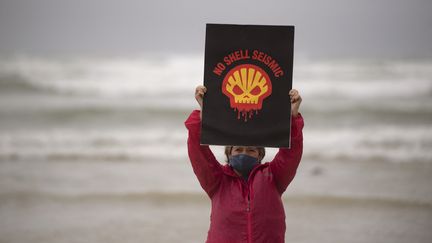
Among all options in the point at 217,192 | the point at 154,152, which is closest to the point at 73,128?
the point at 154,152

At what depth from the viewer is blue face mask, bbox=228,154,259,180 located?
297 cm

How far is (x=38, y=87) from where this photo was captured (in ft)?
51.5

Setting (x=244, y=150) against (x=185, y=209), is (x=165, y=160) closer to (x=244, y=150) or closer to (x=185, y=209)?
(x=185, y=209)

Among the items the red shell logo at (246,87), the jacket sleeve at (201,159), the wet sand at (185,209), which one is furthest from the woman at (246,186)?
the wet sand at (185,209)

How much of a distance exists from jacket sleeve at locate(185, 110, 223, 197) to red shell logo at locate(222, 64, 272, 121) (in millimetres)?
207

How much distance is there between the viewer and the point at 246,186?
2934 mm

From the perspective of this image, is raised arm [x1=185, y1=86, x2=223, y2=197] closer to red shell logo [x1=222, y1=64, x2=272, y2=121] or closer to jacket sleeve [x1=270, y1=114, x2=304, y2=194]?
red shell logo [x1=222, y1=64, x2=272, y2=121]

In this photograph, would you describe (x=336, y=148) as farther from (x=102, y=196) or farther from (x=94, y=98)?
(x=94, y=98)

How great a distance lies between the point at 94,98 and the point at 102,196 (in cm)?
878

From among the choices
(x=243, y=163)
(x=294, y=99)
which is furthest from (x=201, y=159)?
(x=294, y=99)

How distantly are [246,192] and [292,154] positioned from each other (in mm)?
308

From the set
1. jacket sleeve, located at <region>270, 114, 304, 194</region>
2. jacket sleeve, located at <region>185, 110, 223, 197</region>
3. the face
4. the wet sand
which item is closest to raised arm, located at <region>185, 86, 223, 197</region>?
jacket sleeve, located at <region>185, 110, 223, 197</region>

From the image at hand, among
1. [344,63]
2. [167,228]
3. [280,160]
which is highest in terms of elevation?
[344,63]

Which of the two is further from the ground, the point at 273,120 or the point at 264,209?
the point at 273,120
